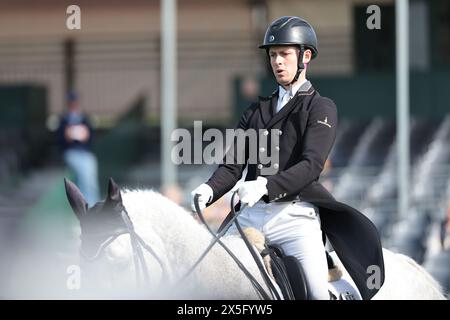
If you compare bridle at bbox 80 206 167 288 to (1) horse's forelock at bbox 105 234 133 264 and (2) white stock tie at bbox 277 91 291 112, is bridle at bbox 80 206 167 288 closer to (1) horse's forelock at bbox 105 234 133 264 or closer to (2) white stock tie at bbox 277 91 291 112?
(1) horse's forelock at bbox 105 234 133 264

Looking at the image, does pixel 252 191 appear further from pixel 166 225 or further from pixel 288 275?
pixel 288 275

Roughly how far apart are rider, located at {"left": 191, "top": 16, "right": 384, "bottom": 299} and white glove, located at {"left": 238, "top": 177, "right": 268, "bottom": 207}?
0.05 meters

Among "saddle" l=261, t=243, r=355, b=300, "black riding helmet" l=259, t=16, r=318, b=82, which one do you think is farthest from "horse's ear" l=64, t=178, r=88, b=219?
"black riding helmet" l=259, t=16, r=318, b=82

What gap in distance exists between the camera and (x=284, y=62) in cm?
515

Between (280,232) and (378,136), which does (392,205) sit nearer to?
(378,136)

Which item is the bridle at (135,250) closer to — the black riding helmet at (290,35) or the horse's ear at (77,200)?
the horse's ear at (77,200)

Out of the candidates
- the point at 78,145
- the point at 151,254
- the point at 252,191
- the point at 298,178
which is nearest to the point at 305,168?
the point at 298,178

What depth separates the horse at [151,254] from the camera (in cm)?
463

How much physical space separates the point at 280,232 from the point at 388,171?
30.2 ft

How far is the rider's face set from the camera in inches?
202

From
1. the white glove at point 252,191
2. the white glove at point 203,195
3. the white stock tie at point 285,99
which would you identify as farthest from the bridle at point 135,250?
the white stock tie at point 285,99

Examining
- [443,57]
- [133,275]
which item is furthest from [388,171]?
[133,275]

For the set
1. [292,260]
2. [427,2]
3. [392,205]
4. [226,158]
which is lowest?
[392,205]
